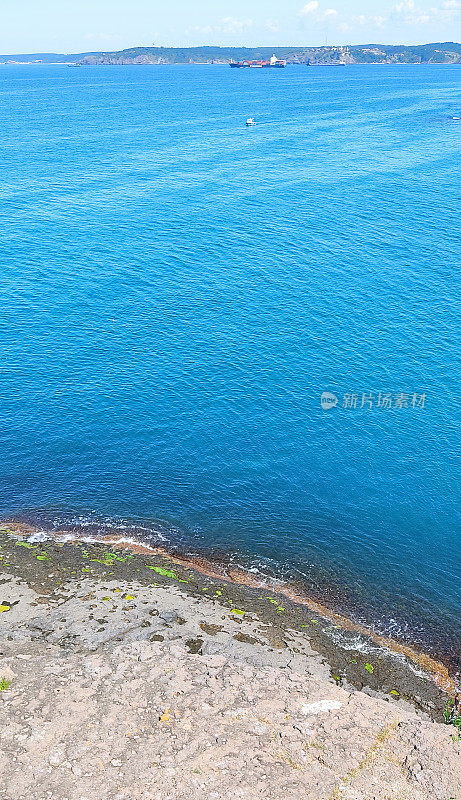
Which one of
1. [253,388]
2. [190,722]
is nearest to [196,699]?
[190,722]

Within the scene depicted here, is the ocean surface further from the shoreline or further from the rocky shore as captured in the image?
the rocky shore

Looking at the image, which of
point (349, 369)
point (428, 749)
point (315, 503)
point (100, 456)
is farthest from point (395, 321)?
point (428, 749)

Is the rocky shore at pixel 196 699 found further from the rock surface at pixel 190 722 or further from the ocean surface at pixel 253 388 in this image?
the ocean surface at pixel 253 388

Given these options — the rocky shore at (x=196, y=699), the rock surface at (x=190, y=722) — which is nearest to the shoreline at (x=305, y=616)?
the rocky shore at (x=196, y=699)

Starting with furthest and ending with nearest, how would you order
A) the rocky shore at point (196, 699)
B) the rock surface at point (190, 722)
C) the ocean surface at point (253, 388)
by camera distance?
the ocean surface at point (253, 388)
the rocky shore at point (196, 699)
the rock surface at point (190, 722)

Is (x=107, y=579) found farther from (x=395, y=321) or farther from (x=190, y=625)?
(x=395, y=321)

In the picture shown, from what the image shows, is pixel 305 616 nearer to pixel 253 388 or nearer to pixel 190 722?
pixel 190 722

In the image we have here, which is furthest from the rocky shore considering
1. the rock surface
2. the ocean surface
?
the ocean surface
